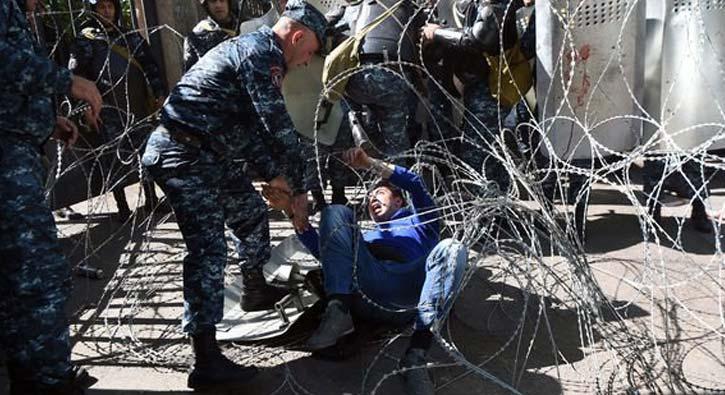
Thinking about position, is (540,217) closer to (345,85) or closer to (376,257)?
(376,257)

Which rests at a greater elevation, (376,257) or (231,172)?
(231,172)

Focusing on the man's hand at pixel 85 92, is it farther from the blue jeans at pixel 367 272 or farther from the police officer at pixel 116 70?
the police officer at pixel 116 70

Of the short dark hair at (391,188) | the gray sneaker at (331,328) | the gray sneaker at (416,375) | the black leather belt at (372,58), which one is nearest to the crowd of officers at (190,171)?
the gray sneaker at (331,328)

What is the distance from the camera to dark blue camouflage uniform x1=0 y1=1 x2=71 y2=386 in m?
2.17

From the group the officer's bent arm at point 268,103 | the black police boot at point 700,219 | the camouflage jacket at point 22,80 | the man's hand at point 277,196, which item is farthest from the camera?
the black police boot at point 700,219

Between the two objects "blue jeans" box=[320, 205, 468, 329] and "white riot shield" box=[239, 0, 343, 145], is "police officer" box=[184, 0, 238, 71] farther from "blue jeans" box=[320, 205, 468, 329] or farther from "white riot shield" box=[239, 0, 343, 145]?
"blue jeans" box=[320, 205, 468, 329]

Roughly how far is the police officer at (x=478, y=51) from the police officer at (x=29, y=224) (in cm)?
232

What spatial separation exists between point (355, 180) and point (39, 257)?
287 centimetres

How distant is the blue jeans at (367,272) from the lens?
2696 millimetres

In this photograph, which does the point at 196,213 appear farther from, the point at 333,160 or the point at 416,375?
the point at 333,160

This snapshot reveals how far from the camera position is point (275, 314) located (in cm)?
304

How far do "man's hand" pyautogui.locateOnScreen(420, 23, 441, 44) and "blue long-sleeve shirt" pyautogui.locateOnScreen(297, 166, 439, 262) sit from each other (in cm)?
160

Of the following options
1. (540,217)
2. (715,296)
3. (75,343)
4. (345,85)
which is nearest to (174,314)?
(75,343)

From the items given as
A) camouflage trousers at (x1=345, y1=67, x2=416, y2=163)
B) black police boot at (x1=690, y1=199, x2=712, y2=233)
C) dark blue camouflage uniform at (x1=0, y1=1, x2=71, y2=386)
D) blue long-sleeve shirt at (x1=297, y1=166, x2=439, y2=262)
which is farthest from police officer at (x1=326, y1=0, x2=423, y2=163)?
dark blue camouflage uniform at (x1=0, y1=1, x2=71, y2=386)
